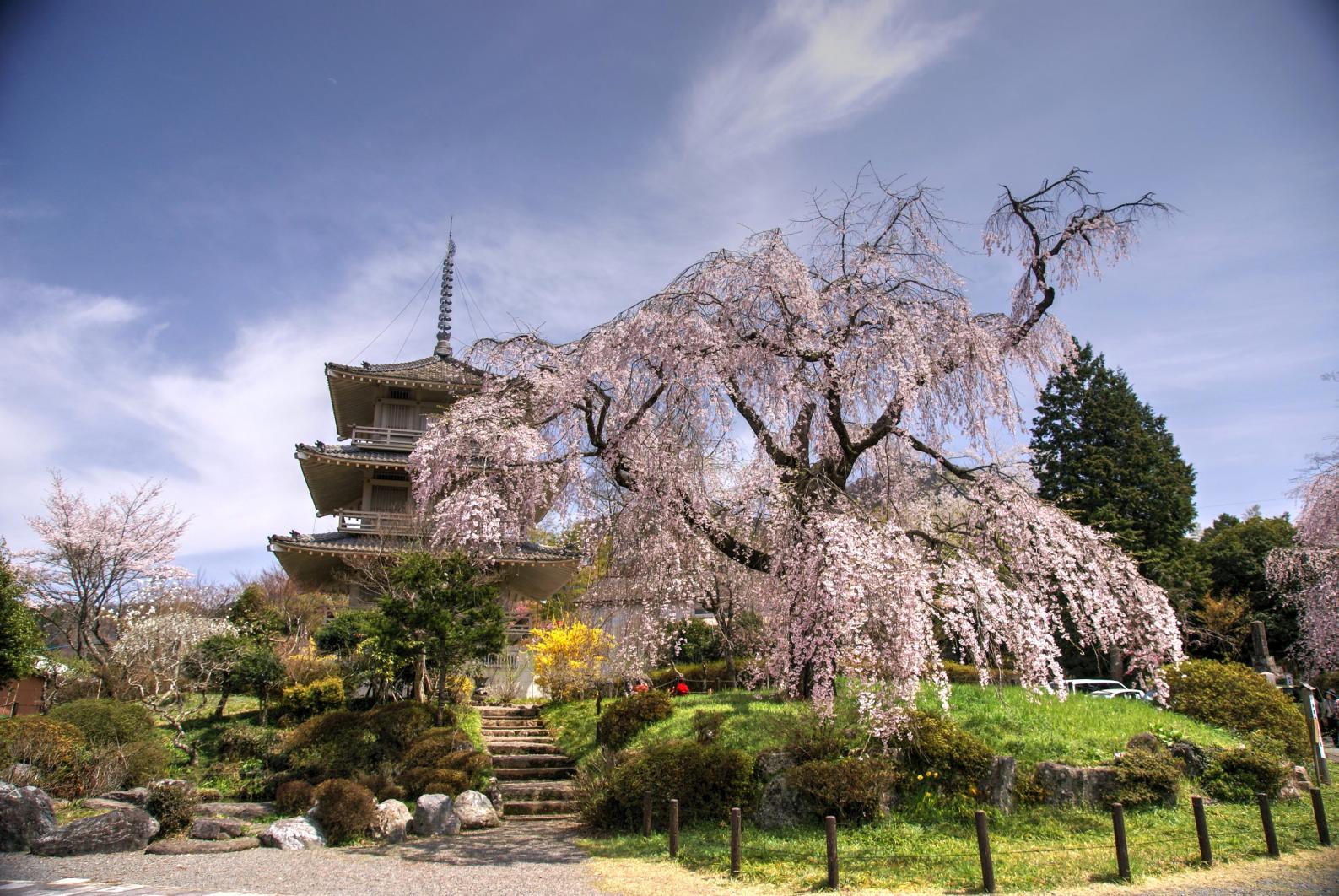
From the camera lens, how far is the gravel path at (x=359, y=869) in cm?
727

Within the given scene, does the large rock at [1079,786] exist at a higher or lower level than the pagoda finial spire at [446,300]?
lower

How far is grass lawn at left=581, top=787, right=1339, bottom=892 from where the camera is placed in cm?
674

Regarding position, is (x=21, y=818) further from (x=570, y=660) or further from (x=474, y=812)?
(x=570, y=660)

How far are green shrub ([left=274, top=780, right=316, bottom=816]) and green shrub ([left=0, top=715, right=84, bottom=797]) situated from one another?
2792 mm

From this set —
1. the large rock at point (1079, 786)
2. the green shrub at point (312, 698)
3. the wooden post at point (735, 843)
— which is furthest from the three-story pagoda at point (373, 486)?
the large rock at point (1079, 786)

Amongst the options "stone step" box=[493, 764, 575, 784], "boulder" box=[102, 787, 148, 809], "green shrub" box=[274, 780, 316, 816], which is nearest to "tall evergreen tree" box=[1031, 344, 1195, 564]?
"stone step" box=[493, 764, 575, 784]

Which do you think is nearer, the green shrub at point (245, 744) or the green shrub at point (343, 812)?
the green shrub at point (343, 812)

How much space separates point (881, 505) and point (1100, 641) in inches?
118

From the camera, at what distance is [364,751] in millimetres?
12430

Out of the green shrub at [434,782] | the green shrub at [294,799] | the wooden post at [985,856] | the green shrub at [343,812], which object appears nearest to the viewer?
the wooden post at [985,856]

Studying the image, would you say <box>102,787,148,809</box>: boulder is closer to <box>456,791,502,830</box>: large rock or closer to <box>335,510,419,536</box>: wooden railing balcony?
<box>456,791,502,830</box>: large rock

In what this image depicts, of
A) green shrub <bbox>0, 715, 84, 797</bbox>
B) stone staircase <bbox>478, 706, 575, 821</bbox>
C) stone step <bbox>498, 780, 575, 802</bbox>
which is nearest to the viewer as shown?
green shrub <bbox>0, 715, 84, 797</bbox>

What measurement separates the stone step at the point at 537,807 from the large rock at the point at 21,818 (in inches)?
222

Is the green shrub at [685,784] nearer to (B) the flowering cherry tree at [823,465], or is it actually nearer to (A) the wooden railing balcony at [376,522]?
(B) the flowering cherry tree at [823,465]
